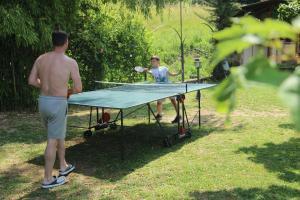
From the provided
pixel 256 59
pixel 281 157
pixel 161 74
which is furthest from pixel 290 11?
pixel 256 59

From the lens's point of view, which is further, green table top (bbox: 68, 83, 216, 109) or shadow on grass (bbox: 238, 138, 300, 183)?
green table top (bbox: 68, 83, 216, 109)

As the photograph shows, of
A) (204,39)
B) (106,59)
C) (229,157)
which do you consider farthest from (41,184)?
(204,39)

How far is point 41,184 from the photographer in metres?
5.61

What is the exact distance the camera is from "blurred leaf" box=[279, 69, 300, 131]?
1.44 feet

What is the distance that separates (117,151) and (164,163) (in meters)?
1.14

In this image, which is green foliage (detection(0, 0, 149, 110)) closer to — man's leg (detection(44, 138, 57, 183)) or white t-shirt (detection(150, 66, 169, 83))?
white t-shirt (detection(150, 66, 169, 83))

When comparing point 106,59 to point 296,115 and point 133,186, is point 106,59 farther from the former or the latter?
point 296,115

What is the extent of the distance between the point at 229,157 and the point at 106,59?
7.44 metres

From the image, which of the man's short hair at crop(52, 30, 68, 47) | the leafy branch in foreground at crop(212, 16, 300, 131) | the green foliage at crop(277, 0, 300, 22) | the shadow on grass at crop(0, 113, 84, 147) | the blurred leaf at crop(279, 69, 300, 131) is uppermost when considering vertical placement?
the green foliage at crop(277, 0, 300, 22)

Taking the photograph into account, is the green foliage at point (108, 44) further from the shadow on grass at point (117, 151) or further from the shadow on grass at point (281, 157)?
the shadow on grass at point (281, 157)

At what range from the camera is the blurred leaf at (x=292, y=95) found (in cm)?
44

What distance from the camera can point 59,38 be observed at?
203 inches

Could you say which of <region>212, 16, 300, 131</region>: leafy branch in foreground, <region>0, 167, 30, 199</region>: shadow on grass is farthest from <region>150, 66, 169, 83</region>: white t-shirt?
<region>212, 16, 300, 131</region>: leafy branch in foreground

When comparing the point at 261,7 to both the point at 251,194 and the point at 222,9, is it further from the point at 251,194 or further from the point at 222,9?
the point at 251,194
